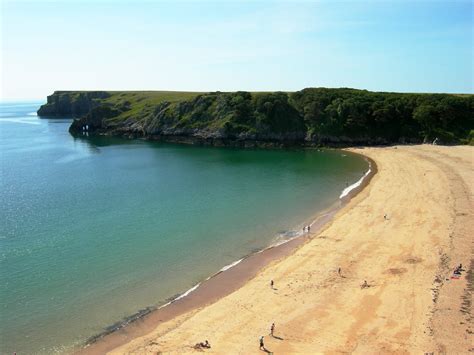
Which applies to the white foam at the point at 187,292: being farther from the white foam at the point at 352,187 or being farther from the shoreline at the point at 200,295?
the white foam at the point at 352,187

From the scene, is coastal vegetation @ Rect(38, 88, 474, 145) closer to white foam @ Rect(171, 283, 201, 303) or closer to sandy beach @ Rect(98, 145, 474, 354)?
sandy beach @ Rect(98, 145, 474, 354)

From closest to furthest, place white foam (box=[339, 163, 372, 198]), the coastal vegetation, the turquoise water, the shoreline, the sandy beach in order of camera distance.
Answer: the sandy beach → the shoreline → the turquoise water → white foam (box=[339, 163, 372, 198]) → the coastal vegetation

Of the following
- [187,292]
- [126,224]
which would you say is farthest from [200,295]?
[126,224]

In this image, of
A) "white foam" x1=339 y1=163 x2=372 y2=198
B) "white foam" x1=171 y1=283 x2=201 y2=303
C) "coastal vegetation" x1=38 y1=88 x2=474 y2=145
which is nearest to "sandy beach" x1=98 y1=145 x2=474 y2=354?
"white foam" x1=171 y1=283 x2=201 y2=303

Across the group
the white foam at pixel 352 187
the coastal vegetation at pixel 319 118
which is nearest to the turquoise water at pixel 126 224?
the white foam at pixel 352 187

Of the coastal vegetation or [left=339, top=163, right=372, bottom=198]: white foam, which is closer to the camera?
[left=339, top=163, right=372, bottom=198]: white foam

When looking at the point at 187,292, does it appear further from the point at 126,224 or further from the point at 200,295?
the point at 126,224

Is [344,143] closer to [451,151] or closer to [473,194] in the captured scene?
[451,151]
